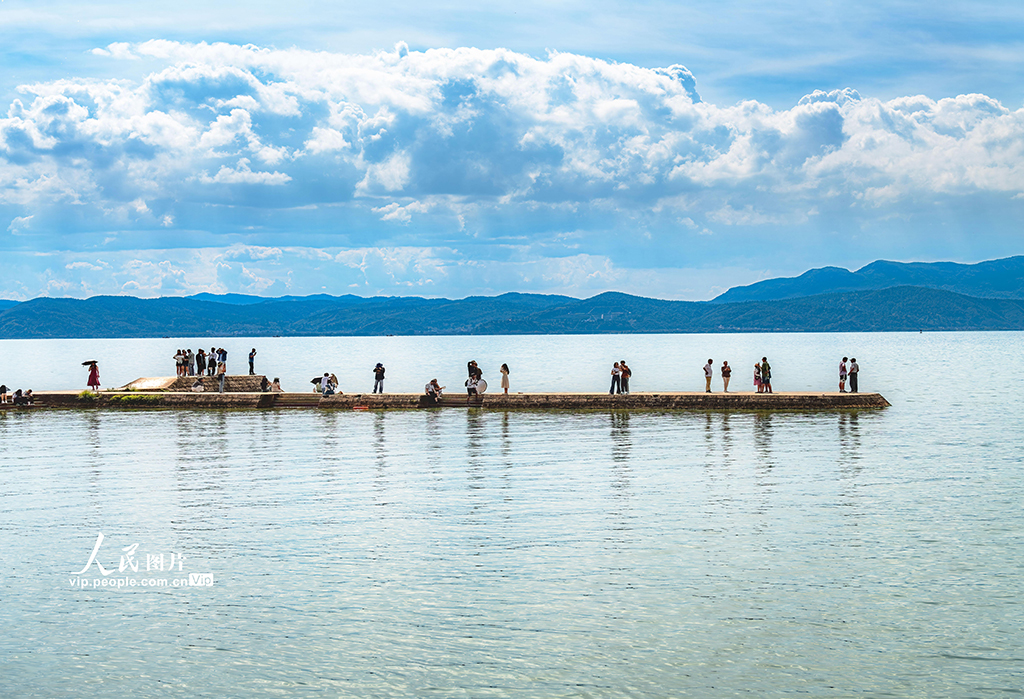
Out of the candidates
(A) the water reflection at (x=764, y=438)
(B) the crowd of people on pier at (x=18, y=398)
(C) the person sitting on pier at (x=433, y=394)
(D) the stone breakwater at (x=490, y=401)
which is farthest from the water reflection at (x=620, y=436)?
(B) the crowd of people on pier at (x=18, y=398)

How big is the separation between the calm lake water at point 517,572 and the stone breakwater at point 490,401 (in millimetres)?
13932

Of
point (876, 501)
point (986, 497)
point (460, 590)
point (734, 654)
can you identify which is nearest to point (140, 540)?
point (460, 590)

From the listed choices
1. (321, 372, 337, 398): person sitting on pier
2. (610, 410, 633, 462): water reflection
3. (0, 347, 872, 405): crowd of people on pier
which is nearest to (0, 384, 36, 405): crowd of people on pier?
(0, 347, 872, 405): crowd of people on pier

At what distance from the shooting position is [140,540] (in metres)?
18.8

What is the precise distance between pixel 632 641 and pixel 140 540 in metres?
10.6

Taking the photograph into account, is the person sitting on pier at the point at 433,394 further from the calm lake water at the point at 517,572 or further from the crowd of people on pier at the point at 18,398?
the crowd of people on pier at the point at 18,398

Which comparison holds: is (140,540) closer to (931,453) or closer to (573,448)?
(573,448)

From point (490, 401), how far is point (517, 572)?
110 ft

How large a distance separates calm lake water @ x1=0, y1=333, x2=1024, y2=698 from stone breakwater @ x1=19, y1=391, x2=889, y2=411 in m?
13.9

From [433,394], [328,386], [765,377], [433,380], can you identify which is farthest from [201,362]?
[765,377]

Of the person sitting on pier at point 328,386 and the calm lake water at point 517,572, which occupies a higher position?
the person sitting on pier at point 328,386

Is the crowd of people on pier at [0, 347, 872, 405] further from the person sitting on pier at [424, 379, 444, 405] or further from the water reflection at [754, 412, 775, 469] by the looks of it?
the water reflection at [754, 412, 775, 469]

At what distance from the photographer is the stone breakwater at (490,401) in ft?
155

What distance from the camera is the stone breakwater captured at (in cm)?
4728
